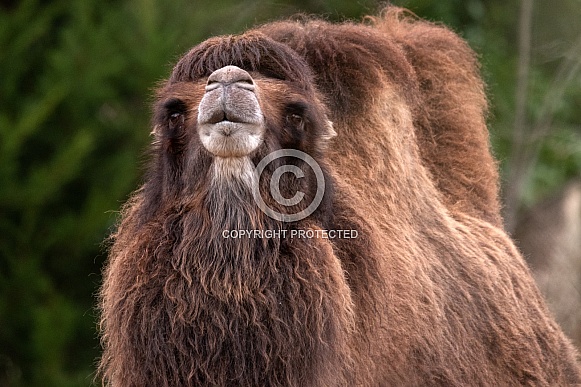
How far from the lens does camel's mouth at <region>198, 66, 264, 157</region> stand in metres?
4.05

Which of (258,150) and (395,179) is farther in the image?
(395,179)

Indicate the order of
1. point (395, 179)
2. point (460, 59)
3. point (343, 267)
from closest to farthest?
point (343, 267) < point (395, 179) < point (460, 59)

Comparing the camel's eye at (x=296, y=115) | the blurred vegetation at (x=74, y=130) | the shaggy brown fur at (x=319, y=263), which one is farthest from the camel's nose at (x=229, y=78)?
the blurred vegetation at (x=74, y=130)

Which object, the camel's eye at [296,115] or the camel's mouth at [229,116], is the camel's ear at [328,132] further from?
the camel's mouth at [229,116]

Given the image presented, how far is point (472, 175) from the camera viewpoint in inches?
234

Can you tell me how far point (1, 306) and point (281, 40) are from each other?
5.84 m

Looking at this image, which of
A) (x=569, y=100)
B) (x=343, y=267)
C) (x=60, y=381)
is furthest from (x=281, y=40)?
(x=569, y=100)

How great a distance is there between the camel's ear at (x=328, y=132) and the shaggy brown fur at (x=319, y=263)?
0.06 ft

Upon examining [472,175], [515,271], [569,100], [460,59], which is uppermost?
[569,100]

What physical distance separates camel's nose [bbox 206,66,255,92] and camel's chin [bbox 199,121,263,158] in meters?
0.15

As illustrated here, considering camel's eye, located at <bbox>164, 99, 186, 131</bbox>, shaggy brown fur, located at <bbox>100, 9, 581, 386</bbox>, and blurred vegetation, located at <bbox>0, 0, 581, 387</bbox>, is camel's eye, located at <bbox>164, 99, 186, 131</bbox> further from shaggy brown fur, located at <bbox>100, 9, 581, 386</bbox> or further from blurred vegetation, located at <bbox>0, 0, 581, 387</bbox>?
blurred vegetation, located at <bbox>0, 0, 581, 387</bbox>

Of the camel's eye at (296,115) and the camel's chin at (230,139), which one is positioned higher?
the camel's eye at (296,115)

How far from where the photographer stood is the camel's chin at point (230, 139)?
4055 millimetres

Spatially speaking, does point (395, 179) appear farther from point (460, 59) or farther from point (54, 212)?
point (54, 212)
